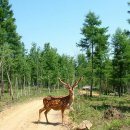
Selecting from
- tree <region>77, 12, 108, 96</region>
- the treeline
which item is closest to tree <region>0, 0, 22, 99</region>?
the treeline

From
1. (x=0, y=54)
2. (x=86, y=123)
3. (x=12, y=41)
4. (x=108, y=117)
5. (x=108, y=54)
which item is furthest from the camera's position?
(x=108, y=54)

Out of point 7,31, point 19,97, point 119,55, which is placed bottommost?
point 19,97

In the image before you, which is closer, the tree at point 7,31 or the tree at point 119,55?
the tree at point 7,31

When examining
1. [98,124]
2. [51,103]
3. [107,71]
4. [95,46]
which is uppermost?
[95,46]

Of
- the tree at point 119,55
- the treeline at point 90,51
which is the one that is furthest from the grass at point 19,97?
the tree at point 119,55

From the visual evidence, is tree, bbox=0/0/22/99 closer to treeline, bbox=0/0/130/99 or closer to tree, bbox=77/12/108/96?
treeline, bbox=0/0/130/99

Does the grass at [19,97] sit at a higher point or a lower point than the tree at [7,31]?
lower

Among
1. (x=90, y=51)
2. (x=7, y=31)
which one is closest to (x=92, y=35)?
(x=90, y=51)

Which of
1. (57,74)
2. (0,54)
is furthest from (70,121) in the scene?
(57,74)

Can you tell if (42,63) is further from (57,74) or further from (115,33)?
(115,33)

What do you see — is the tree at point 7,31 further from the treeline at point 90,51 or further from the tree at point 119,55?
the tree at point 119,55

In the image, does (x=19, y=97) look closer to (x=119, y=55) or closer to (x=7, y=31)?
(x=7, y=31)

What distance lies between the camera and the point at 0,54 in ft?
133

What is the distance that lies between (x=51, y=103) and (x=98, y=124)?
2.96 metres
